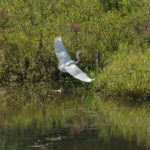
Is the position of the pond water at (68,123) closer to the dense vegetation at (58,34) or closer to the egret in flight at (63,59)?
the egret in flight at (63,59)

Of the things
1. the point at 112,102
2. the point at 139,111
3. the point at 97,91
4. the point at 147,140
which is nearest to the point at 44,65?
the point at 97,91

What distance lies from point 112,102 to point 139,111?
147 centimetres

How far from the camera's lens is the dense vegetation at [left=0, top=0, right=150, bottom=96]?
1981 cm

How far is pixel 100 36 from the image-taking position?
21266mm

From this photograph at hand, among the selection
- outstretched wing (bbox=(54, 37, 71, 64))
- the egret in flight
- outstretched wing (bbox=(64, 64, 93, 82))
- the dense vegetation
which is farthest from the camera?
the dense vegetation

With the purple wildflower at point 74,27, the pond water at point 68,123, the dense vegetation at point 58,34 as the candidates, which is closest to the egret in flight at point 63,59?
the dense vegetation at point 58,34

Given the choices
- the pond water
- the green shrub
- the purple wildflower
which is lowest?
the pond water

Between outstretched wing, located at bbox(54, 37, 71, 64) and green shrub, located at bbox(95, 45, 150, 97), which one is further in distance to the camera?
outstretched wing, located at bbox(54, 37, 71, 64)

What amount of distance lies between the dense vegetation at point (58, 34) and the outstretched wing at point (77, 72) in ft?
1.29

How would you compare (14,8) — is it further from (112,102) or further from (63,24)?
(112,102)

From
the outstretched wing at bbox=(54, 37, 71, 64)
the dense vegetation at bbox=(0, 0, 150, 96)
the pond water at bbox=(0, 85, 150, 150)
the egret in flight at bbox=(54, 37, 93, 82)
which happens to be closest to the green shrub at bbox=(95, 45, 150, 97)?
the pond water at bbox=(0, 85, 150, 150)

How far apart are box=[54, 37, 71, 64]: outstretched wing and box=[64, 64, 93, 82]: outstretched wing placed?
37 cm

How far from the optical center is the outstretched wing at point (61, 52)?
18.8 meters

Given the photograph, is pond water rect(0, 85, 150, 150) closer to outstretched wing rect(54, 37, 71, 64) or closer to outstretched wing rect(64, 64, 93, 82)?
outstretched wing rect(64, 64, 93, 82)
